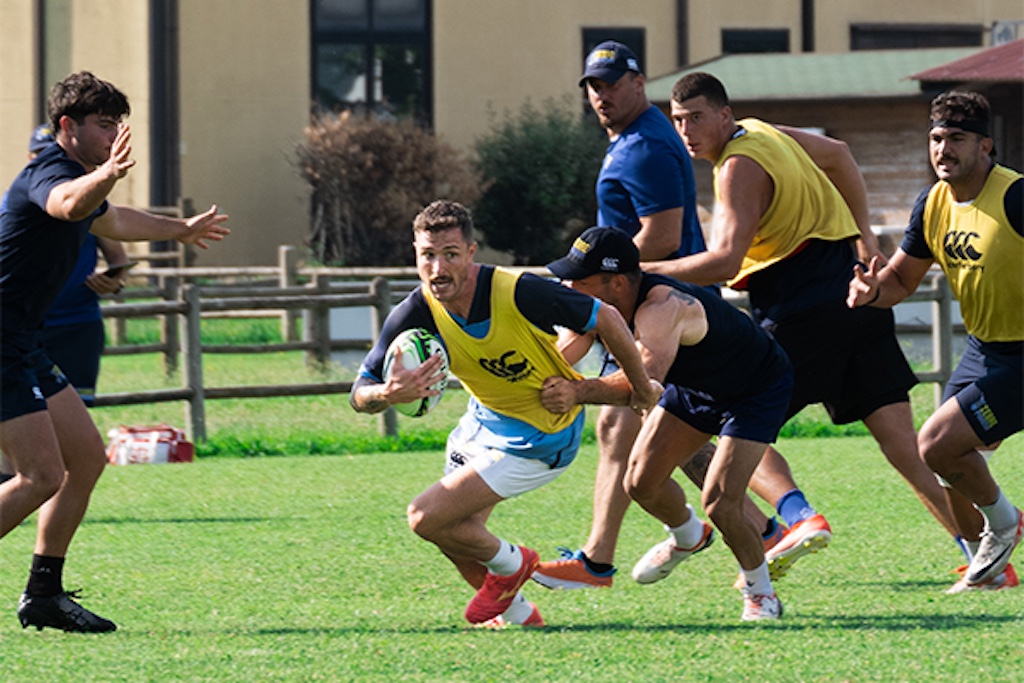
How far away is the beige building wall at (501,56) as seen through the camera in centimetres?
3353

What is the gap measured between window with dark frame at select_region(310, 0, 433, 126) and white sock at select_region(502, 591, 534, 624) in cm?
2716

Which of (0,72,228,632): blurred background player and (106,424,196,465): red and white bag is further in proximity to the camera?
(106,424,196,465): red and white bag

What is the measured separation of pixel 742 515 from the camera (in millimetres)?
6773

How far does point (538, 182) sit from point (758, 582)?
26260 mm

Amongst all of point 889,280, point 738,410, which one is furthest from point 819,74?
point 738,410

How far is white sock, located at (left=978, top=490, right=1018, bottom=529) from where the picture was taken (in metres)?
7.13

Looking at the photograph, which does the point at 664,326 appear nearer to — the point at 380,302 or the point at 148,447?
the point at 148,447

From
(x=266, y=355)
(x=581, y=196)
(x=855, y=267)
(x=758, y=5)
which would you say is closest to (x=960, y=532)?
(x=855, y=267)

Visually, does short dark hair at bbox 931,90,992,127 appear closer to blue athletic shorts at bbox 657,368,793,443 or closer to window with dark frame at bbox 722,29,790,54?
blue athletic shorts at bbox 657,368,793,443

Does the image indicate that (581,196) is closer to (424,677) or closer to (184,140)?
(184,140)

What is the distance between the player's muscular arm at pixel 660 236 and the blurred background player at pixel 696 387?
790 millimetres

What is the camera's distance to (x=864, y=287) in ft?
24.0

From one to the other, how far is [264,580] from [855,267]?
113 inches

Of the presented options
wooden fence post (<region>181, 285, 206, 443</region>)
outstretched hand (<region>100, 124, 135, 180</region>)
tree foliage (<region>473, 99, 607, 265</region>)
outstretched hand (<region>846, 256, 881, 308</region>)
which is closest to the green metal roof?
tree foliage (<region>473, 99, 607, 265</region>)
